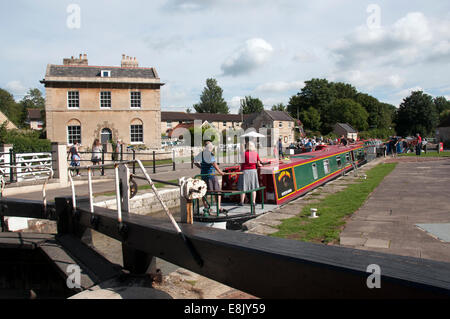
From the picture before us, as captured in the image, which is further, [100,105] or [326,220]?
[100,105]

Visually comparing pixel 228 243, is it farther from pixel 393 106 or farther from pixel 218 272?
pixel 393 106

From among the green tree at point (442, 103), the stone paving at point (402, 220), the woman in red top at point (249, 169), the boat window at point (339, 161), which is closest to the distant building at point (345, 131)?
the boat window at point (339, 161)

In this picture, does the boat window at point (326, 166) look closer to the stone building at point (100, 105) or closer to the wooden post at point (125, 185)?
the wooden post at point (125, 185)

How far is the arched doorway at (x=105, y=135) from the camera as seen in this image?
97.8 feet

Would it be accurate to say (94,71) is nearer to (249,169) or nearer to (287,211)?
(249,169)

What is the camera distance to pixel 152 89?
30453 millimetres

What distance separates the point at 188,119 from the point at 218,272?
77.2m

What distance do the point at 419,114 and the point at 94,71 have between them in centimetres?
5704

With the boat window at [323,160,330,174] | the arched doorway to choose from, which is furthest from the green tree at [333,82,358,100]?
the boat window at [323,160,330,174]

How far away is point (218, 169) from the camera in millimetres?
7180

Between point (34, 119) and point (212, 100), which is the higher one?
point (212, 100)

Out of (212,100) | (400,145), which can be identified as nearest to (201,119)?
(212,100)

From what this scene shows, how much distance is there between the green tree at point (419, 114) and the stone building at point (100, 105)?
5226 cm
